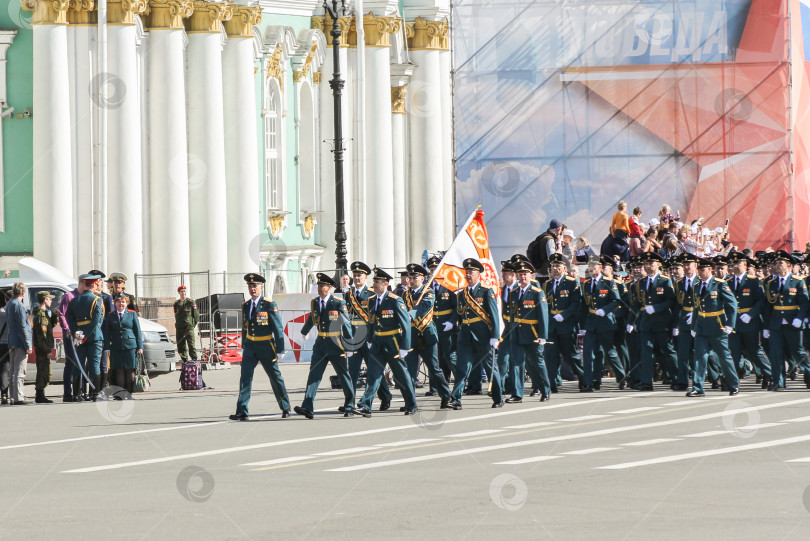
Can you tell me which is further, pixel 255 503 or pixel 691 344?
pixel 691 344


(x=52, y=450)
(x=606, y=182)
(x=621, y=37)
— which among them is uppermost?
(x=621, y=37)

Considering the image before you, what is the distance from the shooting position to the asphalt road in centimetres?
1108

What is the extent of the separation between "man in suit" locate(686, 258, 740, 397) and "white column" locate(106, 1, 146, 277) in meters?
15.2

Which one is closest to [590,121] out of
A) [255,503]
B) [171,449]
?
[171,449]

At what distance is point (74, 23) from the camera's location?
33.1 meters

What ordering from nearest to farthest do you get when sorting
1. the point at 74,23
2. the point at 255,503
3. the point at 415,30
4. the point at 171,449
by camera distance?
1. the point at 255,503
2. the point at 171,449
3. the point at 74,23
4. the point at 415,30

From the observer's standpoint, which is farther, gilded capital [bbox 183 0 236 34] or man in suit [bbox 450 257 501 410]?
gilded capital [bbox 183 0 236 34]

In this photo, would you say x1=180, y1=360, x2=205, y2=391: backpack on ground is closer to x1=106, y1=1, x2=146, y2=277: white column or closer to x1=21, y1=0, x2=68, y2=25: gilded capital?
x1=106, y1=1, x2=146, y2=277: white column

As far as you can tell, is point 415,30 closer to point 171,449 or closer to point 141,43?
point 141,43

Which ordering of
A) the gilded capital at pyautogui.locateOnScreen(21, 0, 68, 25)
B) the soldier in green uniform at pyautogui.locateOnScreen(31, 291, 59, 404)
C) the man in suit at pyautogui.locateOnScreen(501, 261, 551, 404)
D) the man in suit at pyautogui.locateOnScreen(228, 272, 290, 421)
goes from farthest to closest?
the gilded capital at pyautogui.locateOnScreen(21, 0, 68, 25) → the soldier in green uniform at pyautogui.locateOnScreen(31, 291, 59, 404) → the man in suit at pyautogui.locateOnScreen(501, 261, 551, 404) → the man in suit at pyautogui.locateOnScreen(228, 272, 290, 421)

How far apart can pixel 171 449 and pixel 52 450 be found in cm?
116

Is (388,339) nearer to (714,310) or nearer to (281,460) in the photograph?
(714,310)

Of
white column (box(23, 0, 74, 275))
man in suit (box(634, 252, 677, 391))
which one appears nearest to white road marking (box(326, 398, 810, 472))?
man in suit (box(634, 252, 677, 391))

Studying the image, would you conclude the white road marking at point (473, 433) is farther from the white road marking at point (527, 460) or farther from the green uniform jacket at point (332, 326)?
the green uniform jacket at point (332, 326)
